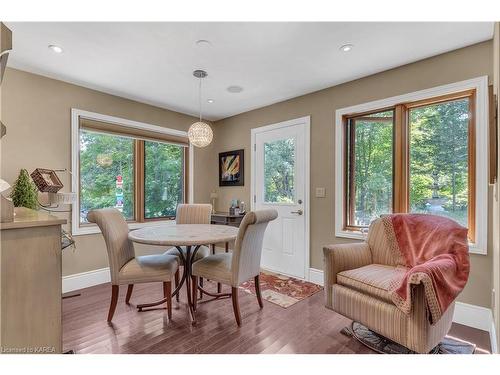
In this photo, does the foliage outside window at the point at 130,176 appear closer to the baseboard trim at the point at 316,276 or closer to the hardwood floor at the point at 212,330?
the hardwood floor at the point at 212,330

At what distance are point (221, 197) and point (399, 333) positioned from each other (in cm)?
329

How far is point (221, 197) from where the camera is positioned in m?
4.50

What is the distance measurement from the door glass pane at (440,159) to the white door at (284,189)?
120 cm

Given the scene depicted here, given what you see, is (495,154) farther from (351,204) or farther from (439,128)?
(351,204)

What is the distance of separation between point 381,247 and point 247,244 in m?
1.15

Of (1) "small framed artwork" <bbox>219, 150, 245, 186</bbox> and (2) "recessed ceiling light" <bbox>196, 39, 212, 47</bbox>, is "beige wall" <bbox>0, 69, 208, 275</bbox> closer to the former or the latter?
(1) "small framed artwork" <bbox>219, 150, 245, 186</bbox>

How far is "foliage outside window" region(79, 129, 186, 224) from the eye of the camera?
3.26 metres

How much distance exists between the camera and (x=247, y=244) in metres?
2.22

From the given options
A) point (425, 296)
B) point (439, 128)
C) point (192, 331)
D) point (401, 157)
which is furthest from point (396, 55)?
point (192, 331)

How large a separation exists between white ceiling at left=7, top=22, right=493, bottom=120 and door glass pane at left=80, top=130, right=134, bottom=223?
26.0 inches

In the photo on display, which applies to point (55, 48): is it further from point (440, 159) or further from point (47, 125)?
point (440, 159)

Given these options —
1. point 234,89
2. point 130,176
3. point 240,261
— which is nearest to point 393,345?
point 240,261

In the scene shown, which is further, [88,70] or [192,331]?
[88,70]

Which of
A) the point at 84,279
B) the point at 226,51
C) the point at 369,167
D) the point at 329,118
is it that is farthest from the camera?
the point at 329,118
